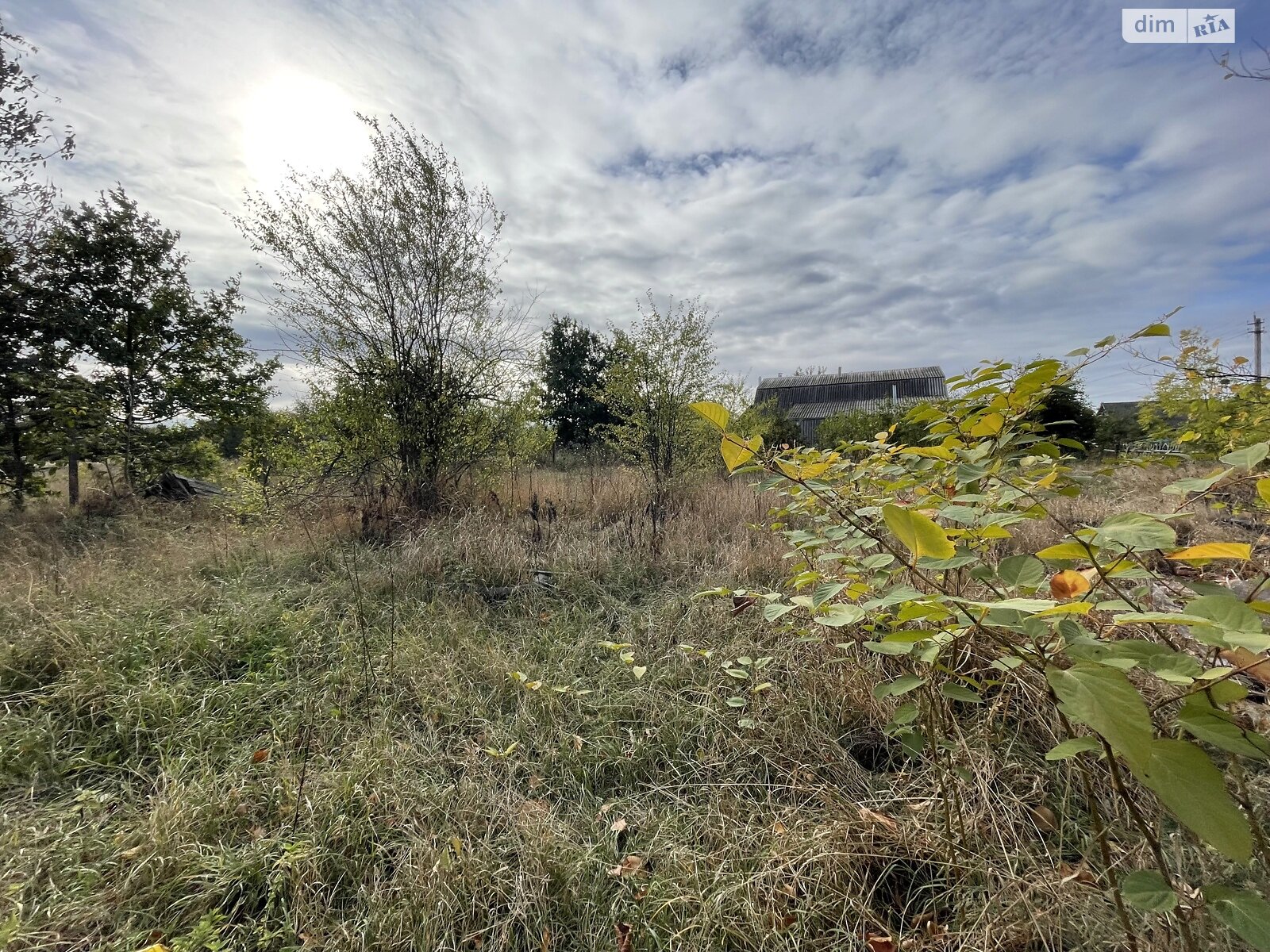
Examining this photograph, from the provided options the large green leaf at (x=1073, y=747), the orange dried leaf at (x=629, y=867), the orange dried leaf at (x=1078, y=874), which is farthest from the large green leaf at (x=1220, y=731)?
the orange dried leaf at (x=629, y=867)

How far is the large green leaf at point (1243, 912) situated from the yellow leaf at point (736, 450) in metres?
0.92

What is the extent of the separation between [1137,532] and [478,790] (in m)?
1.94

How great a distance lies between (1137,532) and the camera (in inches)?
27.5

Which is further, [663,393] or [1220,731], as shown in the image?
[663,393]

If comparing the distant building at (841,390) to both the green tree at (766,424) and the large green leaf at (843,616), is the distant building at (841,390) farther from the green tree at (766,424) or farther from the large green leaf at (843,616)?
the large green leaf at (843,616)

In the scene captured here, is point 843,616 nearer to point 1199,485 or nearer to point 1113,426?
point 1199,485

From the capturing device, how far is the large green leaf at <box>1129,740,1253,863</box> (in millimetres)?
552

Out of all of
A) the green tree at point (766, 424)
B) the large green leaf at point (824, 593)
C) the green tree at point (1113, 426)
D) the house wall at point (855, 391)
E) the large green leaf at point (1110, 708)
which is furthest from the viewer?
the house wall at point (855, 391)

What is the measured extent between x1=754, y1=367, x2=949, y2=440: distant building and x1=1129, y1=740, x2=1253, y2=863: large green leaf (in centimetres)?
2482

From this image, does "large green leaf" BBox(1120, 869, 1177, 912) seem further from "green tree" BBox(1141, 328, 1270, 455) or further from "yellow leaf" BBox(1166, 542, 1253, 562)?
"green tree" BBox(1141, 328, 1270, 455)

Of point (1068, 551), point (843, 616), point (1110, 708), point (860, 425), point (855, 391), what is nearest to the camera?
point (1110, 708)

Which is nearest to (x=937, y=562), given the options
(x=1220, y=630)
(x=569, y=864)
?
(x=1220, y=630)

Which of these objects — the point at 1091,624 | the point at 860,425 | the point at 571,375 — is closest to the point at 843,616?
the point at 1091,624

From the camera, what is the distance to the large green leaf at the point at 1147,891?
68 cm
